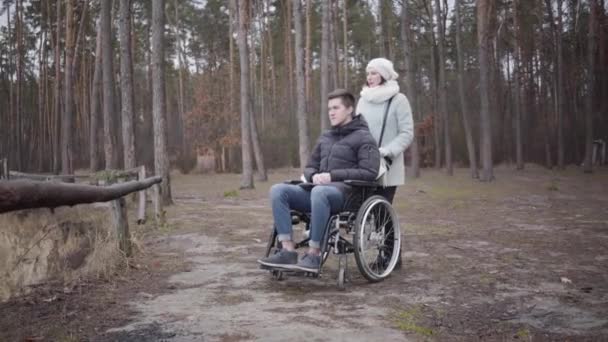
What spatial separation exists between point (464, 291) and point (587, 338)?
1.06 meters

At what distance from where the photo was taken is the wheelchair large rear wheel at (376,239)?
3804 mm

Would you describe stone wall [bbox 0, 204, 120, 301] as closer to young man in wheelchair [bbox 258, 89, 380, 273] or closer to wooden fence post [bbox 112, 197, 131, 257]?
wooden fence post [bbox 112, 197, 131, 257]

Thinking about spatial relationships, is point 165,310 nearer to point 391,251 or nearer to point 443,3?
point 391,251

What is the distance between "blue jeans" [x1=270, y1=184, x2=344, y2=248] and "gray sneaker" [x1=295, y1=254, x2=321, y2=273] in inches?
3.2

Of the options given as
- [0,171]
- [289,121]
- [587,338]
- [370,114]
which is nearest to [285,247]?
[370,114]

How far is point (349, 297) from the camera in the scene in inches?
Result: 140

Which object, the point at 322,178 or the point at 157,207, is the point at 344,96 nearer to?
the point at 322,178

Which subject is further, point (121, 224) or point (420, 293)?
point (121, 224)

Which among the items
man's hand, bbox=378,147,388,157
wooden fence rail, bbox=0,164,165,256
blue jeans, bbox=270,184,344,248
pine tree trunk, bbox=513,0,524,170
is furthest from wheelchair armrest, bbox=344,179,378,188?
pine tree trunk, bbox=513,0,524,170

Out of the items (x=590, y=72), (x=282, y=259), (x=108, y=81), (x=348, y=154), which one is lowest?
(x=282, y=259)

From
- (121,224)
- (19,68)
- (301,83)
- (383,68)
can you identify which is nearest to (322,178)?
(383,68)

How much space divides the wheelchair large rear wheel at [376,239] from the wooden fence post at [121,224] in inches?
78.1

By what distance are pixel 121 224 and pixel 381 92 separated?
2365 mm

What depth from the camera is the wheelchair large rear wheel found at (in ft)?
12.5
